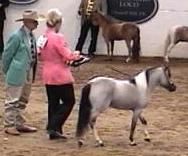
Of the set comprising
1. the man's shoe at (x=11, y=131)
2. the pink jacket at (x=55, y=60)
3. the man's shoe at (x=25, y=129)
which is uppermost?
the pink jacket at (x=55, y=60)

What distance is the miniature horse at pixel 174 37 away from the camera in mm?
18392

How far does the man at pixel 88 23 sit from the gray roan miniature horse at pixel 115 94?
1013 centimetres

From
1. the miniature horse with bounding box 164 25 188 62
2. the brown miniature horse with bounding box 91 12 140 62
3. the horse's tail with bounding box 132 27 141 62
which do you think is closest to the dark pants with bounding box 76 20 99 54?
the brown miniature horse with bounding box 91 12 140 62

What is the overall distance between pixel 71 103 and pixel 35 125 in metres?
1.26

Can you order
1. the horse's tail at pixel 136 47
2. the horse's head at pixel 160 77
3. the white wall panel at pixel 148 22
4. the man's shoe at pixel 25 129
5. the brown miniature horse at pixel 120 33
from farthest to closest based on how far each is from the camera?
the white wall panel at pixel 148 22 < the brown miniature horse at pixel 120 33 < the horse's tail at pixel 136 47 < the man's shoe at pixel 25 129 < the horse's head at pixel 160 77

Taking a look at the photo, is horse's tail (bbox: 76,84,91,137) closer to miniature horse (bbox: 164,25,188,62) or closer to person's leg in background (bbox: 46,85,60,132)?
person's leg in background (bbox: 46,85,60,132)

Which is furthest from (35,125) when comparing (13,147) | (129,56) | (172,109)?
(129,56)

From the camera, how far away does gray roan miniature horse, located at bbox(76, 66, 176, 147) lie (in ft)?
27.5

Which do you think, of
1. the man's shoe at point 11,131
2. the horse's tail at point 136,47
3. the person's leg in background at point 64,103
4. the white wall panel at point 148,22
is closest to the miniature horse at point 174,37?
the white wall panel at point 148,22

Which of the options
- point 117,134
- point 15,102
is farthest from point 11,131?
point 117,134

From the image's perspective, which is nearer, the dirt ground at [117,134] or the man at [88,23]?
the dirt ground at [117,134]

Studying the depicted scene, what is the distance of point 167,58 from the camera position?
61.5ft

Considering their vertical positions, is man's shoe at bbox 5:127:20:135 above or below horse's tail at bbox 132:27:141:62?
above

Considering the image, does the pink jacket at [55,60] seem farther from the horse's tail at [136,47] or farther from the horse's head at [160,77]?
the horse's tail at [136,47]
